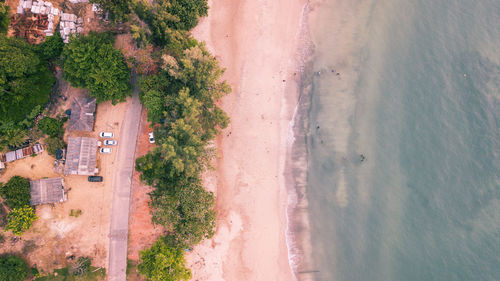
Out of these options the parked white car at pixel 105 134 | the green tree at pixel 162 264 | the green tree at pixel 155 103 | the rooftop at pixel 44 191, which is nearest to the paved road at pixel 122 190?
the parked white car at pixel 105 134

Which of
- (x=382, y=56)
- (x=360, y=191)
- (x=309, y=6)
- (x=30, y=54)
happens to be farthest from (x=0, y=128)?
(x=382, y=56)

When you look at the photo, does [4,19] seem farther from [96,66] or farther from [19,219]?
[19,219]

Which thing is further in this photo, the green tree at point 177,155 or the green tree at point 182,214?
the green tree at point 182,214

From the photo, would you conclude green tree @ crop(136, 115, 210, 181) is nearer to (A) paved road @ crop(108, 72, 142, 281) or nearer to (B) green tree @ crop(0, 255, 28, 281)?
(A) paved road @ crop(108, 72, 142, 281)

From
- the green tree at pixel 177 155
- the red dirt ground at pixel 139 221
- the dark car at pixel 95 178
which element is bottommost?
the red dirt ground at pixel 139 221

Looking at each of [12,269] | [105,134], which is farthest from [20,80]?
[12,269]

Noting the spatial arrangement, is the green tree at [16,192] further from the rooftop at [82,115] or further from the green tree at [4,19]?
the green tree at [4,19]

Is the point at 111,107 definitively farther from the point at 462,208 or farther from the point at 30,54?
the point at 462,208
